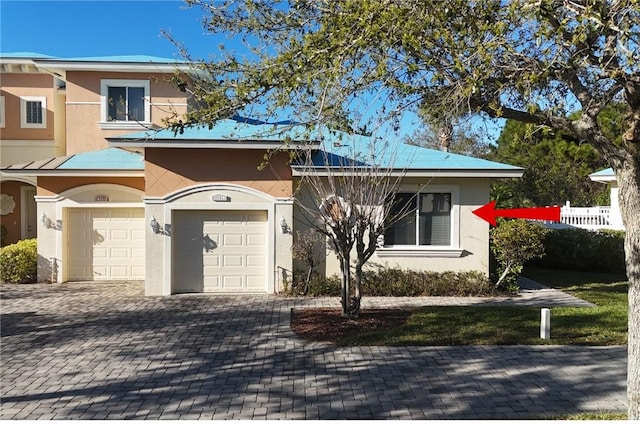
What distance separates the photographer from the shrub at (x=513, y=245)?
12.2m

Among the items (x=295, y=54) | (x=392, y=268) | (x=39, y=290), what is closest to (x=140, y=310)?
(x=39, y=290)

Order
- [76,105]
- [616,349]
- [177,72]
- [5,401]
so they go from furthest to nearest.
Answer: [76,105] → [616,349] → [5,401] → [177,72]

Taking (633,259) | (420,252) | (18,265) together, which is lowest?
(18,265)

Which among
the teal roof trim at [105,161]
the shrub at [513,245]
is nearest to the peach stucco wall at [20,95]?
the teal roof trim at [105,161]

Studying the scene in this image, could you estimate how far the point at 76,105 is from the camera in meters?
15.9

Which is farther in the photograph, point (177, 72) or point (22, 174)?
point (22, 174)

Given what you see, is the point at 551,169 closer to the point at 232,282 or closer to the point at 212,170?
the point at 232,282

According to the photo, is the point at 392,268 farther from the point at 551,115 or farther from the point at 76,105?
the point at 76,105

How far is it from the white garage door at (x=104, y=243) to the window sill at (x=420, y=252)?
7370mm

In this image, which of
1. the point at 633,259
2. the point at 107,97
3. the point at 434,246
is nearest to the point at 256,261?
the point at 434,246

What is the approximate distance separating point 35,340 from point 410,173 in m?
8.94

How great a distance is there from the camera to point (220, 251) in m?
12.4

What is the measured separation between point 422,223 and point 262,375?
7484 millimetres

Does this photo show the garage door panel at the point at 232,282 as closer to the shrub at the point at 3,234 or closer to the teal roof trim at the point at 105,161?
the teal roof trim at the point at 105,161
